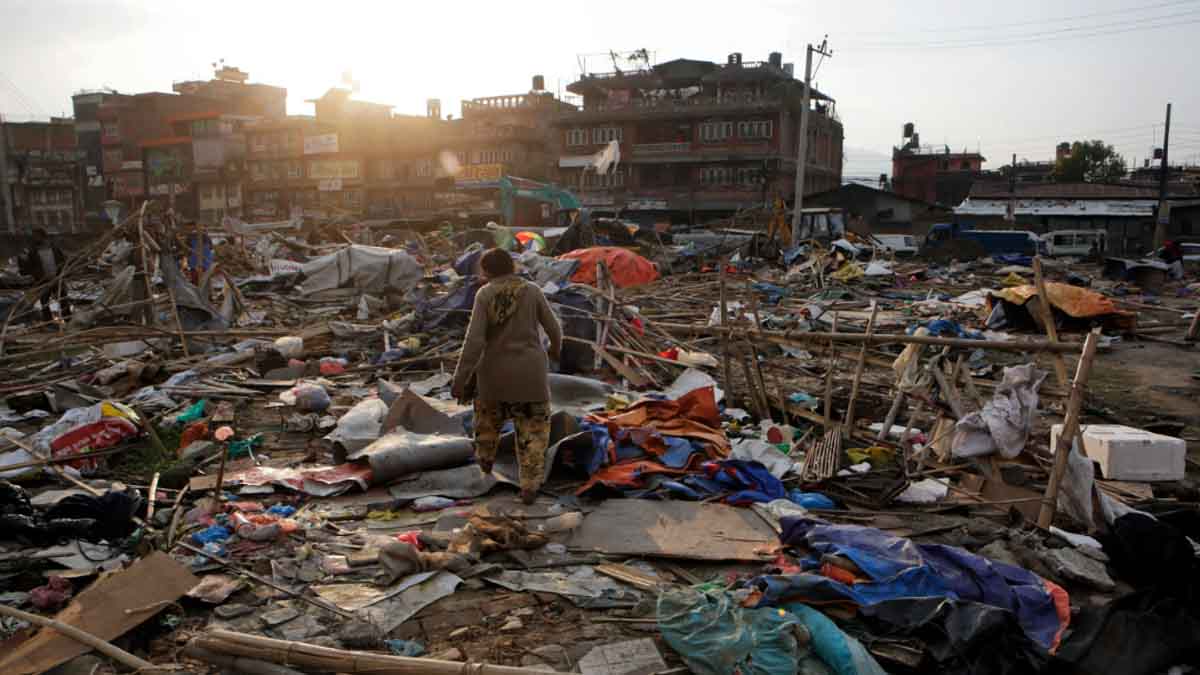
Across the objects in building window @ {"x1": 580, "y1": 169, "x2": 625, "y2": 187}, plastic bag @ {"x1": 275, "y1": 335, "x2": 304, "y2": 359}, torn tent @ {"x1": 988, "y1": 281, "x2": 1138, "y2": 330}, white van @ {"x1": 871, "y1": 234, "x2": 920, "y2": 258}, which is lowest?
plastic bag @ {"x1": 275, "y1": 335, "x2": 304, "y2": 359}

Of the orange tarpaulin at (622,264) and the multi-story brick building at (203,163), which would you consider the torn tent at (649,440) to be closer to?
the orange tarpaulin at (622,264)

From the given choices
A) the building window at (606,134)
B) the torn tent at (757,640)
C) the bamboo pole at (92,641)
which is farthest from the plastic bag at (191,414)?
the building window at (606,134)

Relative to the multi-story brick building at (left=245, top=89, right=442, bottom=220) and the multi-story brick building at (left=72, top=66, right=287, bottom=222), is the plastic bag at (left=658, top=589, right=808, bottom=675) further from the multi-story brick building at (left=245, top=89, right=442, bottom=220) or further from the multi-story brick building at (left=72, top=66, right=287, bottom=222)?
the multi-story brick building at (left=72, top=66, right=287, bottom=222)

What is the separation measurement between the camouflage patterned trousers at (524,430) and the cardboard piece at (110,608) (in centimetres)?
191

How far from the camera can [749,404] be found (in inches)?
288

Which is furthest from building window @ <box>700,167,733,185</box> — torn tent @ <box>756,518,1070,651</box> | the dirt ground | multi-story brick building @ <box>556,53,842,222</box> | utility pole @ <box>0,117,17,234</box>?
torn tent @ <box>756,518,1070,651</box>

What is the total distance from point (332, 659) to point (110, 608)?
1.19m

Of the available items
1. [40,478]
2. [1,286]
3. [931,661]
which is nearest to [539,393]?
[931,661]

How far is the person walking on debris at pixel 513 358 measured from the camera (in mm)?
4957

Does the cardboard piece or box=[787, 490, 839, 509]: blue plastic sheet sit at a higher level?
the cardboard piece

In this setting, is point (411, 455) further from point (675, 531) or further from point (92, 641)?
point (92, 641)

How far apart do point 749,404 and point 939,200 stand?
5012 centimetres

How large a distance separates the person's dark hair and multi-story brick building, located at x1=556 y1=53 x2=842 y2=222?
37.3 metres

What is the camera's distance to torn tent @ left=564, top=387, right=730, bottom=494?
5.33 meters
